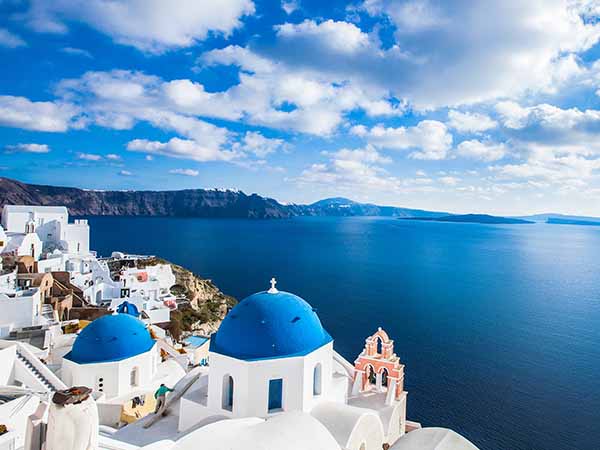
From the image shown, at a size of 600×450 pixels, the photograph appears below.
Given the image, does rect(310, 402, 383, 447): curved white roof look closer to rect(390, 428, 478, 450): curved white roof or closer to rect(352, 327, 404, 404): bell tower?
rect(390, 428, 478, 450): curved white roof

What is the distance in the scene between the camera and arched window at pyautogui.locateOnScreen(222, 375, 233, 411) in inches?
471

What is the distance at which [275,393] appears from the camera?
39.3 feet

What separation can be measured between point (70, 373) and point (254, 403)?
9800mm

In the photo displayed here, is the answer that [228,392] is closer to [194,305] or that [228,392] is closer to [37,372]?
[37,372]

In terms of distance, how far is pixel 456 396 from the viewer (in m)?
32.5

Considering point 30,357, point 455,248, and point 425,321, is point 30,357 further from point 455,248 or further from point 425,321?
point 455,248

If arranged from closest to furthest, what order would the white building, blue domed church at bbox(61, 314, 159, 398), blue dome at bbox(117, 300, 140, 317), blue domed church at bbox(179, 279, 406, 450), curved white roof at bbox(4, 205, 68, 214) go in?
blue domed church at bbox(179, 279, 406, 450)
blue domed church at bbox(61, 314, 159, 398)
blue dome at bbox(117, 300, 140, 317)
the white building
curved white roof at bbox(4, 205, 68, 214)

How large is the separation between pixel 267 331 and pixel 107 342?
9.05 metres

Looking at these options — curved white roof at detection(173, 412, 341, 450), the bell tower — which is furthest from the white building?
curved white roof at detection(173, 412, 341, 450)

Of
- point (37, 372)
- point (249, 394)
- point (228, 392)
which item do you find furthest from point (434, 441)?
point (37, 372)

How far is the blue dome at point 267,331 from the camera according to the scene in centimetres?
1173

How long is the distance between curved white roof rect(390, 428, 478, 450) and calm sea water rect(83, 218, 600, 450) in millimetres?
22143

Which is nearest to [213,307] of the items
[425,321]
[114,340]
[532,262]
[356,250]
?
[425,321]

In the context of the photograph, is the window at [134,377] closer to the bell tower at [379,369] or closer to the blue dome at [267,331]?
the blue dome at [267,331]
